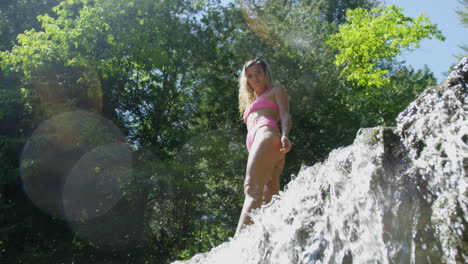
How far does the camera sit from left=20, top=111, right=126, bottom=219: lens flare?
441 inches

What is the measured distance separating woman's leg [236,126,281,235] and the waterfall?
135 centimetres

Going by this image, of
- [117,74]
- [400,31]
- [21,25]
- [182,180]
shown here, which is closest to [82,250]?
[182,180]

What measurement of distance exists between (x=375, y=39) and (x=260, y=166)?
1616 centimetres

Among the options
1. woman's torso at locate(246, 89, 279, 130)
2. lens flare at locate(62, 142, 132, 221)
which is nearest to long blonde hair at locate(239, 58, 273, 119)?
woman's torso at locate(246, 89, 279, 130)

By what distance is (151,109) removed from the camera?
1513 centimetres

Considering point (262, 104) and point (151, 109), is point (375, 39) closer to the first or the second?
point (151, 109)

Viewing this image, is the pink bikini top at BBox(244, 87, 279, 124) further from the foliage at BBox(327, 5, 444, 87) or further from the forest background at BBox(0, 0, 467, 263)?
the foliage at BBox(327, 5, 444, 87)

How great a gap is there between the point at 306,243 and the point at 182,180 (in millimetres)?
10523

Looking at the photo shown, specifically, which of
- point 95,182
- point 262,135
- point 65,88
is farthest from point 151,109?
point 262,135

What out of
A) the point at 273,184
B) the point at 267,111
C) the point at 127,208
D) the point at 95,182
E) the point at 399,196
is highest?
the point at 95,182

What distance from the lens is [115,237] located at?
12625 mm

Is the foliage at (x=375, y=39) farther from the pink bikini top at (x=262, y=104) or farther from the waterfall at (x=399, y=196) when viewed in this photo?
the waterfall at (x=399, y=196)

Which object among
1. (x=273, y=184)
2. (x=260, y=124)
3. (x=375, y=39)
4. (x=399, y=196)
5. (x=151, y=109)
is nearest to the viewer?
(x=399, y=196)

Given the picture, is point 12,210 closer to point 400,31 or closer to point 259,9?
point 259,9
